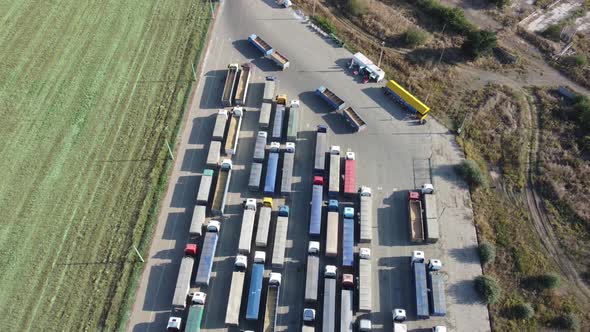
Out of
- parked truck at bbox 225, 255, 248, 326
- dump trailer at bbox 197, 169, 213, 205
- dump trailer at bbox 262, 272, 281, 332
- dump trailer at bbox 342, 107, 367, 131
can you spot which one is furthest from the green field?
dump trailer at bbox 342, 107, 367, 131

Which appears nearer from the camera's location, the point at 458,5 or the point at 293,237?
the point at 293,237

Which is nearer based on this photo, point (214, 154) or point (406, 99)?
point (214, 154)

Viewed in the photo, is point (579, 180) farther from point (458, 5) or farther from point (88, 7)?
point (88, 7)

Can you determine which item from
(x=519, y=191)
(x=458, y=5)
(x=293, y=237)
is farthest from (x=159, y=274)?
(x=458, y=5)

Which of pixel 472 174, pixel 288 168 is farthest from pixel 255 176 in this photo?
pixel 472 174

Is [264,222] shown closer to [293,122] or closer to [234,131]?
[234,131]

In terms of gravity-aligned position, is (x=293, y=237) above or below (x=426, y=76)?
below

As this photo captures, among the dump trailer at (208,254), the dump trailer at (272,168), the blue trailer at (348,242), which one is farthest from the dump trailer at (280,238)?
the dump trailer at (208,254)
